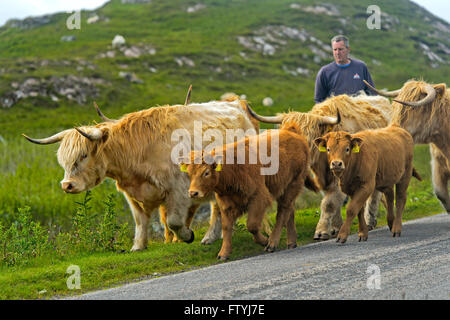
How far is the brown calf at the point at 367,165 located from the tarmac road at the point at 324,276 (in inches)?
21.7

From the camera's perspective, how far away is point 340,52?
10562 millimetres

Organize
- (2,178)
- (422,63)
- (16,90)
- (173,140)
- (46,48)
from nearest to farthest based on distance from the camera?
(173,140) < (2,178) < (16,90) < (46,48) < (422,63)

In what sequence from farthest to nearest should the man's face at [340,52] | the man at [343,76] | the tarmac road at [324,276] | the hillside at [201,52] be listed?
the hillside at [201,52] → the man at [343,76] → the man's face at [340,52] → the tarmac road at [324,276]

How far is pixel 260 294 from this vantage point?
511 centimetres

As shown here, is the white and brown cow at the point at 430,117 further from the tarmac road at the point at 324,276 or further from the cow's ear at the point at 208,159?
the cow's ear at the point at 208,159

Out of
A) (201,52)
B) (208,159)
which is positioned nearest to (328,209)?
(208,159)

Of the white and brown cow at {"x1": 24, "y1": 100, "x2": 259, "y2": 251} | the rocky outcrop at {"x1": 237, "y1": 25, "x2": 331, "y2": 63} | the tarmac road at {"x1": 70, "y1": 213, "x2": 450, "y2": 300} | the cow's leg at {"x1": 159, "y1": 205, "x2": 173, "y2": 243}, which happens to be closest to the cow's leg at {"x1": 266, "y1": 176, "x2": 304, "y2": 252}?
the tarmac road at {"x1": 70, "y1": 213, "x2": 450, "y2": 300}

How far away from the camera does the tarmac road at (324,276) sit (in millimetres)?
5082

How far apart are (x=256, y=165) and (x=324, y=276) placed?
2025 mm

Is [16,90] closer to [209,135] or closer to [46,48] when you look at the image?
[46,48]

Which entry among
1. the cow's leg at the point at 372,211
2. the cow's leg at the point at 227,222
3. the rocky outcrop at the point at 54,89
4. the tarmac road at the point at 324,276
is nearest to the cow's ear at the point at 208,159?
the cow's leg at the point at 227,222

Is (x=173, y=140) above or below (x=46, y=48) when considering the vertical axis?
above
